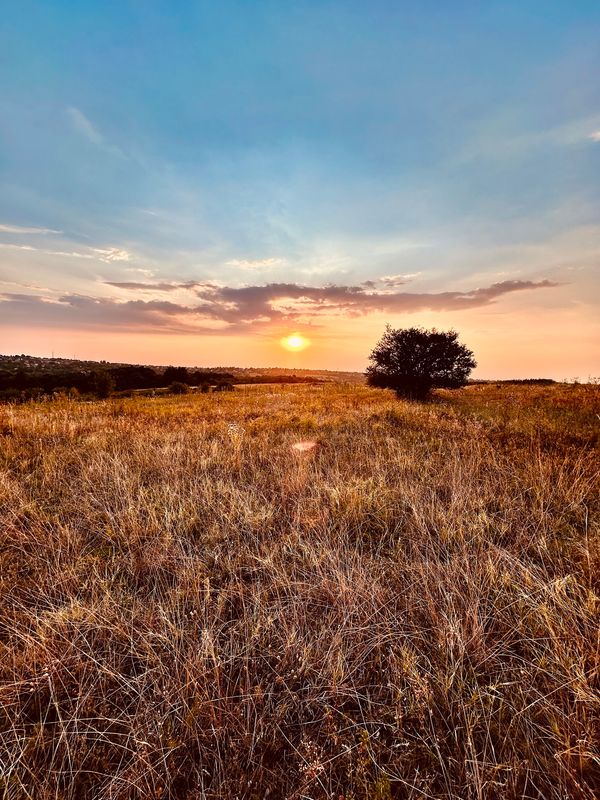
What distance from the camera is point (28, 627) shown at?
2521 millimetres

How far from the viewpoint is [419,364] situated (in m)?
22.5

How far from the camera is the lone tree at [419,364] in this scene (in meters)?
22.4

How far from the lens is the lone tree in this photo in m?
22.4

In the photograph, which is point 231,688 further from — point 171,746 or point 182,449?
point 182,449

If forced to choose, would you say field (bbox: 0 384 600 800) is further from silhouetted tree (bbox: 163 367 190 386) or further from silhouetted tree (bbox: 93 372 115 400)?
silhouetted tree (bbox: 163 367 190 386)

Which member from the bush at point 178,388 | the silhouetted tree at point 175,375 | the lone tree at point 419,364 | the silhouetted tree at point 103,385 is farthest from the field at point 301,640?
the silhouetted tree at point 175,375

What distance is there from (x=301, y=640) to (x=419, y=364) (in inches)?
859

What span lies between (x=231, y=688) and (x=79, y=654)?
102 cm

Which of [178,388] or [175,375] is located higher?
[175,375]

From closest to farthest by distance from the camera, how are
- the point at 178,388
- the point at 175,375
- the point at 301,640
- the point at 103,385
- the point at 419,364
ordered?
the point at 301,640
the point at 419,364
the point at 103,385
the point at 178,388
the point at 175,375

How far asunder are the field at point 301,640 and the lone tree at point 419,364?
1762cm

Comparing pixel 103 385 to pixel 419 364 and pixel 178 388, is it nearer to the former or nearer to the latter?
pixel 178 388

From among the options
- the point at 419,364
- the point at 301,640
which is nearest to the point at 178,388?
the point at 419,364

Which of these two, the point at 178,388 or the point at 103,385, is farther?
the point at 178,388
